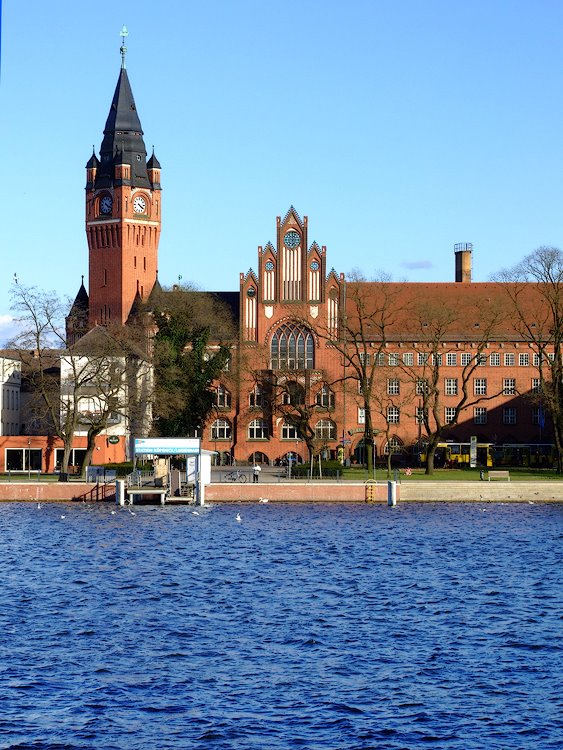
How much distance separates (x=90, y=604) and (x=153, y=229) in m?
90.0

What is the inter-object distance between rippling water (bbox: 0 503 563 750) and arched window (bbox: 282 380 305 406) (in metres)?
45.6

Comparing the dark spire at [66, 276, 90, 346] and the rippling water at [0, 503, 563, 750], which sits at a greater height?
the dark spire at [66, 276, 90, 346]

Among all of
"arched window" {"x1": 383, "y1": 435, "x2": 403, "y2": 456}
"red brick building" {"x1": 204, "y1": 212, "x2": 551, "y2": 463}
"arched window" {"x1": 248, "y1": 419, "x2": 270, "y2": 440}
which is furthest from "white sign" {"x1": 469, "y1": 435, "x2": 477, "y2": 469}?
"arched window" {"x1": 248, "y1": 419, "x2": 270, "y2": 440}

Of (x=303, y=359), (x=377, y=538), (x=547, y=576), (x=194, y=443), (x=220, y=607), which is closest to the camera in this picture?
(x=220, y=607)

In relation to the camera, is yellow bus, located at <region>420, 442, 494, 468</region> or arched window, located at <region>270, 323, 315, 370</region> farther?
arched window, located at <region>270, 323, 315, 370</region>

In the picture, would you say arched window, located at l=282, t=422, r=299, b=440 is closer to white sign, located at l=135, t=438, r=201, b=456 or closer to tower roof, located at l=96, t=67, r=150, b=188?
tower roof, located at l=96, t=67, r=150, b=188

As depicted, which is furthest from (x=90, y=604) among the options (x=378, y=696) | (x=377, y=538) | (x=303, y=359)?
(x=303, y=359)

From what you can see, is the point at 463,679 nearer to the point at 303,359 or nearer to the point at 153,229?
the point at 303,359

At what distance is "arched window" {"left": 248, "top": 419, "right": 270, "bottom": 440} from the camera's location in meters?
120

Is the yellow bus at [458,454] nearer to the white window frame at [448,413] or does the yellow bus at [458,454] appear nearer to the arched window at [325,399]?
the white window frame at [448,413]

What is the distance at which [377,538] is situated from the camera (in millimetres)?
65062

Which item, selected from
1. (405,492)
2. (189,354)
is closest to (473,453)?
(189,354)

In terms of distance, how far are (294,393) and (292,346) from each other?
353 inches

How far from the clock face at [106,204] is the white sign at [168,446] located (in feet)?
162
